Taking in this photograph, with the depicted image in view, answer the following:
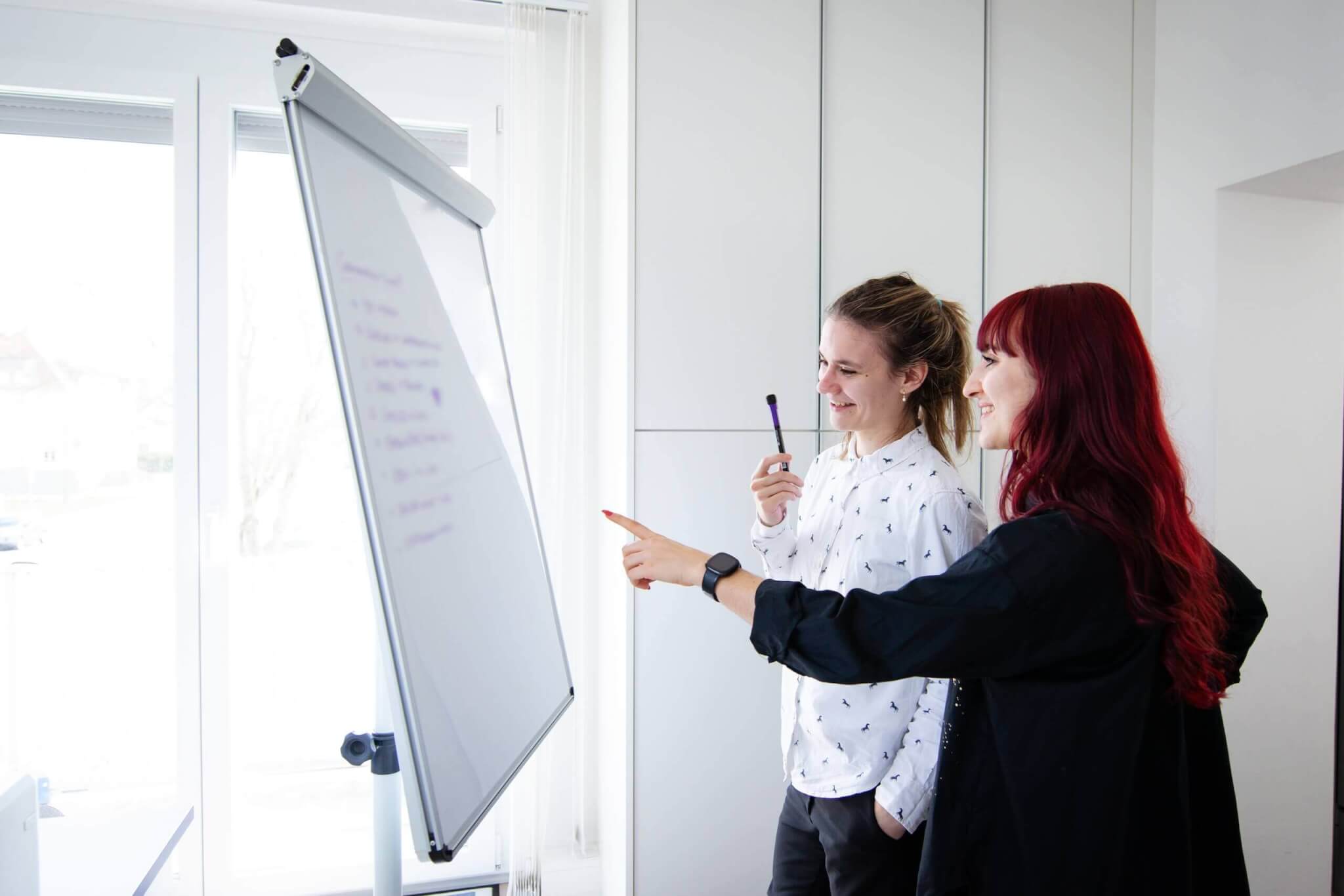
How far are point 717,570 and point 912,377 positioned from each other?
0.49 metres

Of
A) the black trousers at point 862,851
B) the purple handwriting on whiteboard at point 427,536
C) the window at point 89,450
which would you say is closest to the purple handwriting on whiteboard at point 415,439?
the purple handwriting on whiteboard at point 427,536

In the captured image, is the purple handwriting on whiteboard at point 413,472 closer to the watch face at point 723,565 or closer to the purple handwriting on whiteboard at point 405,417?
the purple handwriting on whiteboard at point 405,417

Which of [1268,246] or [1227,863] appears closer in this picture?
[1227,863]

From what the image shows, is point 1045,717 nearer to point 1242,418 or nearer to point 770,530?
point 770,530

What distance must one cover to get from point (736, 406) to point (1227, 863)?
1.22m

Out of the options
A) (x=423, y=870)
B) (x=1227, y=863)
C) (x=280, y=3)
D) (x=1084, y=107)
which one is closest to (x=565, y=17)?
(x=280, y=3)

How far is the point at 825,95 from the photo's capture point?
1.92 meters

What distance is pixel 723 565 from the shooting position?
1.07 metres

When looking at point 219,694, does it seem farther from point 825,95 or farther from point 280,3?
point 825,95

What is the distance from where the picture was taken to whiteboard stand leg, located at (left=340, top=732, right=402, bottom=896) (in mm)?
955

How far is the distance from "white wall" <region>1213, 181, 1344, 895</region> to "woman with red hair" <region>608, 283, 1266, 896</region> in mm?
1339

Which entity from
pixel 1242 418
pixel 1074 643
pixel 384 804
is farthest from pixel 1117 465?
pixel 1242 418

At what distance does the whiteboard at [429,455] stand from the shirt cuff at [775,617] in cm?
36

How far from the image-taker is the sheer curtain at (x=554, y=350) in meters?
2.12
